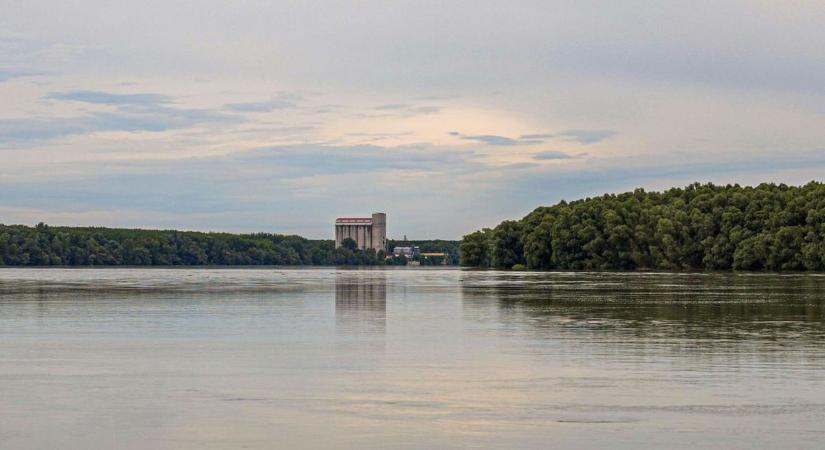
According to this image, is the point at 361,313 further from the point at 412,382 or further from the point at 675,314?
the point at 412,382

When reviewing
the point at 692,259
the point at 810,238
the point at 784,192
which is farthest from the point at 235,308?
the point at 784,192

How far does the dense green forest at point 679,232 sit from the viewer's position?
4941 inches

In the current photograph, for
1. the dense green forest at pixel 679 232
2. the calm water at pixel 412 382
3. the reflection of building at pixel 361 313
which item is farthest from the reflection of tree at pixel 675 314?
the dense green forest at pixel 679 232

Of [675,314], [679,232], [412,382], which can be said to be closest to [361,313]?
[675,314]

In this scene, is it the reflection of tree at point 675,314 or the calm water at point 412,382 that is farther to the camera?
the reflection of tree at point 675,314

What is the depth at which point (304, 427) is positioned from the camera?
12.7 m

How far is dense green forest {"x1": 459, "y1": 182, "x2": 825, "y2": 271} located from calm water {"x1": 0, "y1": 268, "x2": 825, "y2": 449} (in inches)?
3892

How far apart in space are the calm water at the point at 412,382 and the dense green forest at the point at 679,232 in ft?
324

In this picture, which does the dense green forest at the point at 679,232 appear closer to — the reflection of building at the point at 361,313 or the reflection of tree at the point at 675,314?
the reflection of tree at the point at 675,314

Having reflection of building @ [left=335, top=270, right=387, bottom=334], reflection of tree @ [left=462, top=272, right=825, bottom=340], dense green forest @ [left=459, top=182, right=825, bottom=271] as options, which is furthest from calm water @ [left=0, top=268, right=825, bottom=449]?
dense green forest @ [left=459, top=182, right=825, bottom=271]

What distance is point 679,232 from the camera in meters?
142

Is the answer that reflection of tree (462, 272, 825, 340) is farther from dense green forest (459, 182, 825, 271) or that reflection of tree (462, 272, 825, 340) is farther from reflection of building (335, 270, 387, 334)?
dense green forest (459, 182, 825, 271)

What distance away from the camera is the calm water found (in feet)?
40.0

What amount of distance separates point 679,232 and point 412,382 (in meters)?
129
